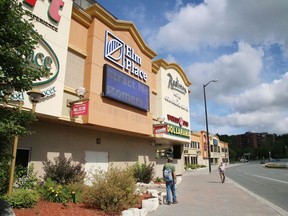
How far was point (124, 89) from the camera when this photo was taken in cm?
1756

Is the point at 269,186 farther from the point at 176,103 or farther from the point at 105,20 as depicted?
the point at 105,20

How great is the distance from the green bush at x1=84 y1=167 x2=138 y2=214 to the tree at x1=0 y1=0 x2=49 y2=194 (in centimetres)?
340

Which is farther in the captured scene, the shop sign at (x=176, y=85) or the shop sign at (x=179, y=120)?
the shop sign at (x=176, y=85)

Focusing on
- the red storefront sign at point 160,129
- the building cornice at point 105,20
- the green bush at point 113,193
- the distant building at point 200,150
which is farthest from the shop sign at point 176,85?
the distant building at point 200,150

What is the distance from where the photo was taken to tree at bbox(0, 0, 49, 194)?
5.27 m

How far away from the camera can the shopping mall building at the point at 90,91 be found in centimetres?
1221

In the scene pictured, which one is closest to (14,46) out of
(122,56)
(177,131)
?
(122,56)

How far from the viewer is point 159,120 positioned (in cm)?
2234

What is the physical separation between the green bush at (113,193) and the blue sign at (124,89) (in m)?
7.31

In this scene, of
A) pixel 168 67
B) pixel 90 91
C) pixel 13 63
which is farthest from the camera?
pixel 168 67

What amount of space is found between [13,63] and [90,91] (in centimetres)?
919

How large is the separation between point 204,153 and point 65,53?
6170cm

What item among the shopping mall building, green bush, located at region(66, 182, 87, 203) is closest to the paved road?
green bush, located at region(66, 182, 87, 203)

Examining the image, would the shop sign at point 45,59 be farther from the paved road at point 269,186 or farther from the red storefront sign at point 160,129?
the paved road at point 269,186
